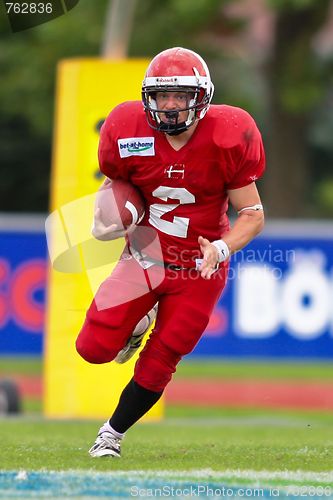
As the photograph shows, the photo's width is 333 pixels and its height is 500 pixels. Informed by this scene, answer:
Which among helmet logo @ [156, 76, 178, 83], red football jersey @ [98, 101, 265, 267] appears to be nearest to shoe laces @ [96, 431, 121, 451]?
red football jersey @ [98, 101, 265, 267]

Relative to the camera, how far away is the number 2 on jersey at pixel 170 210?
5.89 meters

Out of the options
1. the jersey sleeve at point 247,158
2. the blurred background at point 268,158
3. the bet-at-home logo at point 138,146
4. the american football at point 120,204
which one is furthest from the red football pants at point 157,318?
the blurred background at point 268,158

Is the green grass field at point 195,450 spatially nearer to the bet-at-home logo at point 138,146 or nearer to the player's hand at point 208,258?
the player's hand at point 208,258

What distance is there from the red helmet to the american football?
1.14 ft

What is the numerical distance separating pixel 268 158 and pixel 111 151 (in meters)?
14.4

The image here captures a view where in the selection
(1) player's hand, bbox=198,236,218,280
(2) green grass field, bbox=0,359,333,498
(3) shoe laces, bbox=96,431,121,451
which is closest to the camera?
(2) green grass field, bbox=0,359,333,498

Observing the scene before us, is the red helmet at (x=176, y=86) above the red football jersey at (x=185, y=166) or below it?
above

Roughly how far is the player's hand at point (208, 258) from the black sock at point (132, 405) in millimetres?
660

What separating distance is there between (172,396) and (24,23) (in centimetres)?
518

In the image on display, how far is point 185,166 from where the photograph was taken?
582 cm

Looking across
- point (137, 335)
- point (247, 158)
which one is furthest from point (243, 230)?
point (137, 335)

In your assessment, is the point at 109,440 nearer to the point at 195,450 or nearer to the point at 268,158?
the point at 195,450

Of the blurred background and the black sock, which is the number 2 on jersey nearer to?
the black sock

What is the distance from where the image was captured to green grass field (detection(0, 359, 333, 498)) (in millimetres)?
5270
